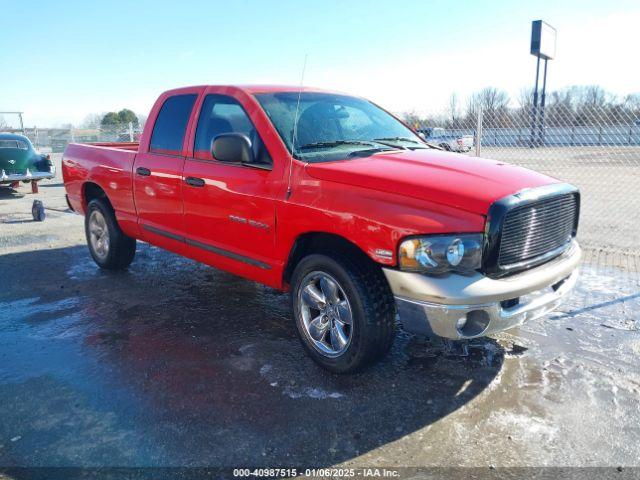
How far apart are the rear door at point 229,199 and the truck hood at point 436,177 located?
0.51 metres

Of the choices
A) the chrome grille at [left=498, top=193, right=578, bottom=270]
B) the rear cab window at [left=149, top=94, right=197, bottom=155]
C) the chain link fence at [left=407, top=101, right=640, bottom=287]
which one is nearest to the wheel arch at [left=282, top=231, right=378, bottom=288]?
the chrome grille at [left=498, top=193, right=578, bottom=270]

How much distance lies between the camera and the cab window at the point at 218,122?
423 cm

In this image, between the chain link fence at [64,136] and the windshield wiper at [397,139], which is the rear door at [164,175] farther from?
the chain link fence at [64,136]

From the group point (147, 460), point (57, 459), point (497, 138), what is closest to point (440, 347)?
point (147, 460)

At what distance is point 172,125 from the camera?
16.4 ft

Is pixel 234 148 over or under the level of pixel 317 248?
over

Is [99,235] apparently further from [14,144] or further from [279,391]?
[14,144]

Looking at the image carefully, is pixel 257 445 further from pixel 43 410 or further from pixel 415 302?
pixel 43 410

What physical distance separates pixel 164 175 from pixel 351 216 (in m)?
2.34

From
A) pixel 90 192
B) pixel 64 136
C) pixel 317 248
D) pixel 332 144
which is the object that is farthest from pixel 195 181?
pixel 64 136

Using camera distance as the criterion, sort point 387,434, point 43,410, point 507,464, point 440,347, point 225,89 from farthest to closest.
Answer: point 225,89 → point 440,347 → point 43,410 → point 387,434 → point 507,464

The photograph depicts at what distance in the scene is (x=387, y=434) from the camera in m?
2.98

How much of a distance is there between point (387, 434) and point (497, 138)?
426 inches

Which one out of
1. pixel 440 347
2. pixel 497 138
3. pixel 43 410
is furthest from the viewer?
pixel 497 138
